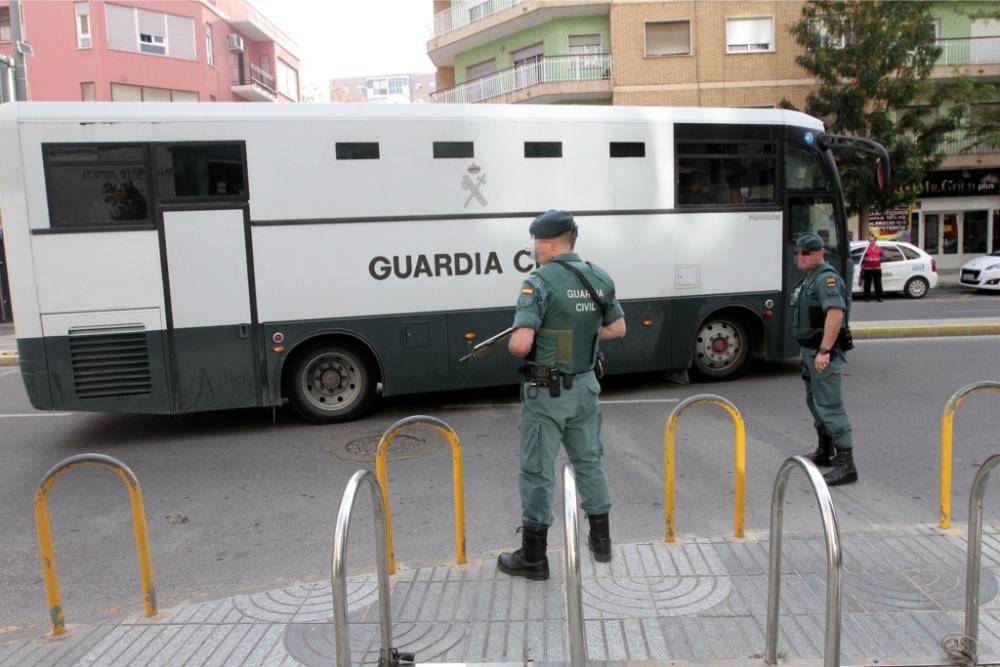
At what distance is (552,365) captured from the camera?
3.88 metres

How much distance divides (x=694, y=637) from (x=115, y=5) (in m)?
32.6

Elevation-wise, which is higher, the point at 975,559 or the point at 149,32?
the point at 149,32

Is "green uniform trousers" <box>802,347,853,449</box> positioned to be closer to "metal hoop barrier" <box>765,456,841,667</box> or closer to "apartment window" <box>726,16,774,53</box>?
"metal hoop barrier" <box>765,456,841,667</box>

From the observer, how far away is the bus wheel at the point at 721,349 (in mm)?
9188

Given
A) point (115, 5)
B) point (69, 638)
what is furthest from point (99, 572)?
point (115, 5)

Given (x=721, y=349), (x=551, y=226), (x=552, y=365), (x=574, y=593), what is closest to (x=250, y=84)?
(x=721, y=349)

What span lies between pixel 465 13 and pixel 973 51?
19.3m

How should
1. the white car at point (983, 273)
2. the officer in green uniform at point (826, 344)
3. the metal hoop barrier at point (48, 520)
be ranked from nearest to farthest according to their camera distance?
the metal hoop barrier at point (48, 520)
the officer in green uniform at point (826, 344)
the white car at point (983, 273)

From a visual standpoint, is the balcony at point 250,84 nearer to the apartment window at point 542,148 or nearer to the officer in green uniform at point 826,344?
the apartment window at point 542,148

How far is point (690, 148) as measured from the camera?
339 inches

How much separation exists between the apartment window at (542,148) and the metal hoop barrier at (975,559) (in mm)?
5740

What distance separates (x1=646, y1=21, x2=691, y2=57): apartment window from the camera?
1034 inches

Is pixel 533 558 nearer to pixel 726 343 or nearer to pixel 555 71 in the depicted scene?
pixel 726 343

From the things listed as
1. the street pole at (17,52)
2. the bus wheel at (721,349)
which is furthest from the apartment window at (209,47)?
the bus wheel at (721,349)
